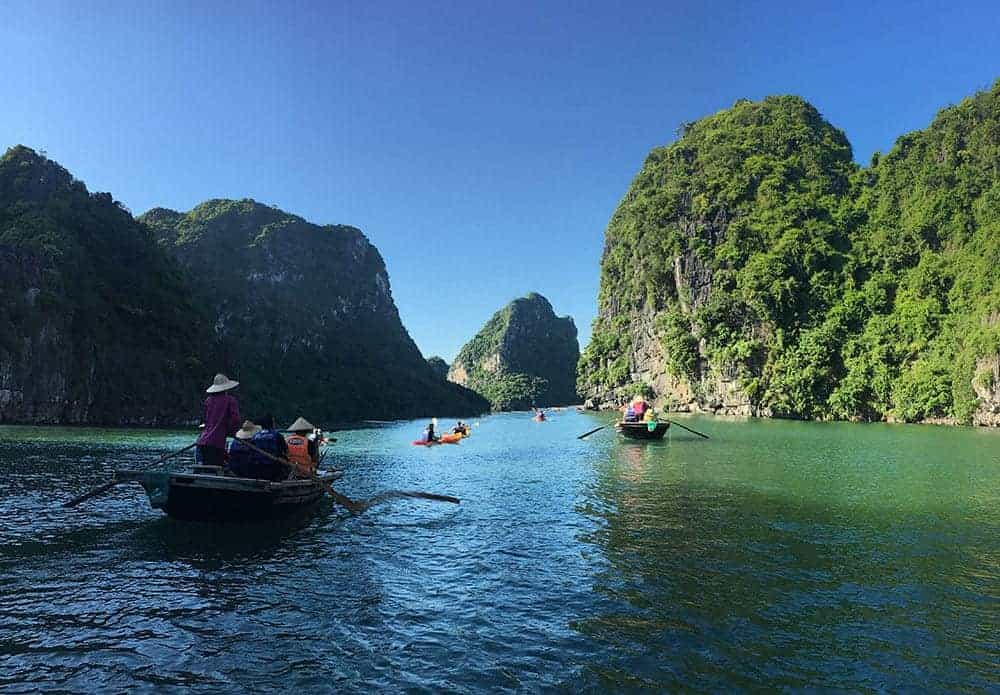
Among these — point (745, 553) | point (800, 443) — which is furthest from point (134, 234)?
point (745, 553)

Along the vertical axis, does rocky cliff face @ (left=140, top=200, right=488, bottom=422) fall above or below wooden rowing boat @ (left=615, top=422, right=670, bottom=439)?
above

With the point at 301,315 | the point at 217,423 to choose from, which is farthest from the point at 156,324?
the point at 217,423

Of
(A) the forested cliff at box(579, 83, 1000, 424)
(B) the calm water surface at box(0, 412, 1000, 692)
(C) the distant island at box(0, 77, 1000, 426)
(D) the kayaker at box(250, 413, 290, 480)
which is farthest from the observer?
(A) the forested cliff at box(579, 83, 1000, 424)

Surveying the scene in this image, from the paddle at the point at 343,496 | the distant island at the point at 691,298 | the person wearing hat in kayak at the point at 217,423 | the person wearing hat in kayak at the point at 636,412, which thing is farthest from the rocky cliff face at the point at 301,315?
the person wearing hat in kayak at the point at 217,423

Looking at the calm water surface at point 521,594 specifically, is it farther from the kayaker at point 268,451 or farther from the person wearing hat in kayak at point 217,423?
the person wearing hat in kayak at point 217,423

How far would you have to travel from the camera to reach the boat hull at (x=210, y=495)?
12.8m

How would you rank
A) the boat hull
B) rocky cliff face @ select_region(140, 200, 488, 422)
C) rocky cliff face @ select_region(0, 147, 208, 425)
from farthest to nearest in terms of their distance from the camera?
1. rocky cliff face @ select_region(140, 200, 488, 422)
2. rocky cliff face @ select_region(0, 147, 208, 425)
3. the boat hull

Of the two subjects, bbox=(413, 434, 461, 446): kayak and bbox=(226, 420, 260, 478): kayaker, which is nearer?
bbox=(226, 420, 260, 478): kayaker

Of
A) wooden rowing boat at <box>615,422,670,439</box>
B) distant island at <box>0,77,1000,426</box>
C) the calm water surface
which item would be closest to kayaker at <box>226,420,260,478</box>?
the calm water surface

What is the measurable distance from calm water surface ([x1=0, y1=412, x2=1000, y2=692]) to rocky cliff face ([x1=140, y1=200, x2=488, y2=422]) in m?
77.4

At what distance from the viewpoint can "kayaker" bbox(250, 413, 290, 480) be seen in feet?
45.5

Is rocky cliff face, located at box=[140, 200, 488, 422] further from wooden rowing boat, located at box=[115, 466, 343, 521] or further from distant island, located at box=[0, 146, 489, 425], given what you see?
wooden rowing boat, located at box=[115, 466, 343, 521]

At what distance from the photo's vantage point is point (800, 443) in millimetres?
38250

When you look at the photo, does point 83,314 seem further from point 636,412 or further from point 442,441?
point 636,412
